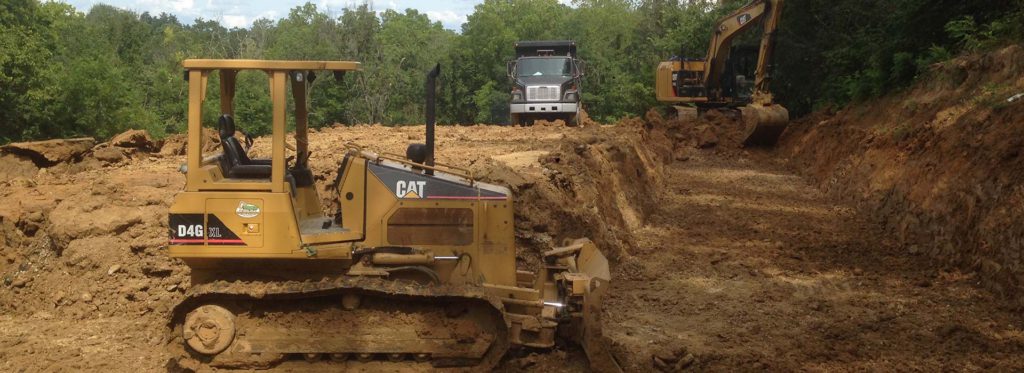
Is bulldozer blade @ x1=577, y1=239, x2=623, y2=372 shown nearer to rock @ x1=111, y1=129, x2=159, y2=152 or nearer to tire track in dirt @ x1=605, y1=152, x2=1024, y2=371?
tire track in dirt @ x1=605, y1=152, x2=1024, y2=371

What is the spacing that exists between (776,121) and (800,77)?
6.44 m

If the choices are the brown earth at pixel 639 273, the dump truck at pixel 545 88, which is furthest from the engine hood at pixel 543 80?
the brown earth at pixel 639 273

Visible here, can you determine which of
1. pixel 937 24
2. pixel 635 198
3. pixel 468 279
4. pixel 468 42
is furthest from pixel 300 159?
pixel 468 42

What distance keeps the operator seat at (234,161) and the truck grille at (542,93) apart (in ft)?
78.2

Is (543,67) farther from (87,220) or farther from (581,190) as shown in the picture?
(87,220)

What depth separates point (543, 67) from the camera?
32.2m

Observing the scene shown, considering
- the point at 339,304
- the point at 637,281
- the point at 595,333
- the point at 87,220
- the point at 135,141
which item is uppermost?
the point at 135,141

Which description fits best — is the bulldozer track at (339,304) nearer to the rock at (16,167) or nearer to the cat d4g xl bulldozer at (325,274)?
the cat d4g xl bulldozer at (325,274)

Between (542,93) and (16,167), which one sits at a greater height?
(542,93)

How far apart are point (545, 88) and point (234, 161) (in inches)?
952

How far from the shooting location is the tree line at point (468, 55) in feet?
70.1

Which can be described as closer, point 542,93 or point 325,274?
point 325,274

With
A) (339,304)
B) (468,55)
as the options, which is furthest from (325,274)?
(468,55)

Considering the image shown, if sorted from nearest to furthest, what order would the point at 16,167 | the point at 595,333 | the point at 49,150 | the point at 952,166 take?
the point at 595,333
the point at 952,166
the point at 16,167
the point at 49,150
